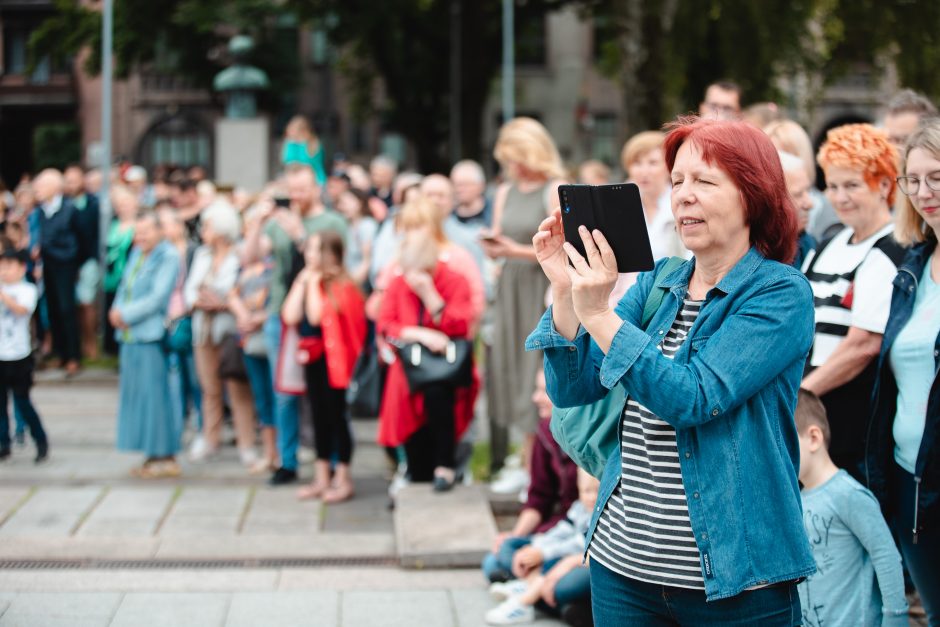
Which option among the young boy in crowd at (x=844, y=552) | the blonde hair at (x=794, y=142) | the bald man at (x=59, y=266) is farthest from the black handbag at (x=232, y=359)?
the young boy in crowd at (x=844, y=552)

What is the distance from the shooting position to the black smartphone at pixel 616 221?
9.25 feet

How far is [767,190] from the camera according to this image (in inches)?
114

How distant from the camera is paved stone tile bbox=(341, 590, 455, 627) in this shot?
18.1 feet

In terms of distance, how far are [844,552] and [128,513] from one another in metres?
4.88

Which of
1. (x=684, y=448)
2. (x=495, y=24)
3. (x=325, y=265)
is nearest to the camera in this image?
(x=684, y=448)

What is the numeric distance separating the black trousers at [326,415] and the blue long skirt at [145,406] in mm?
1197

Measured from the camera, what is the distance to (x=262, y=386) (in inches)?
350

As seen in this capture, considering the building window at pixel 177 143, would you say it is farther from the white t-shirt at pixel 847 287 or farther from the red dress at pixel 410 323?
the white t-shirt at pixel 847 287

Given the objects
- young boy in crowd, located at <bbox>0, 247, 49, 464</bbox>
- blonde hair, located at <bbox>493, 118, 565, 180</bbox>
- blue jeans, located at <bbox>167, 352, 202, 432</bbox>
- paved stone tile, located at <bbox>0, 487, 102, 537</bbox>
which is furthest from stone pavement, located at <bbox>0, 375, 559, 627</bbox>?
blonde hair, located at <bbox>493, 118, 565, 180</bbox>

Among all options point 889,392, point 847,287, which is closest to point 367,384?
point 847,287

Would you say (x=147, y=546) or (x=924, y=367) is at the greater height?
(x=924, y=367)

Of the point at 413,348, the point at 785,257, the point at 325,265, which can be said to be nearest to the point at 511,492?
the point at 413,348

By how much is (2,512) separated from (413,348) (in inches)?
109

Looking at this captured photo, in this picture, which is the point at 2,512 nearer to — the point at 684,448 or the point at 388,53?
the point at 684,448
